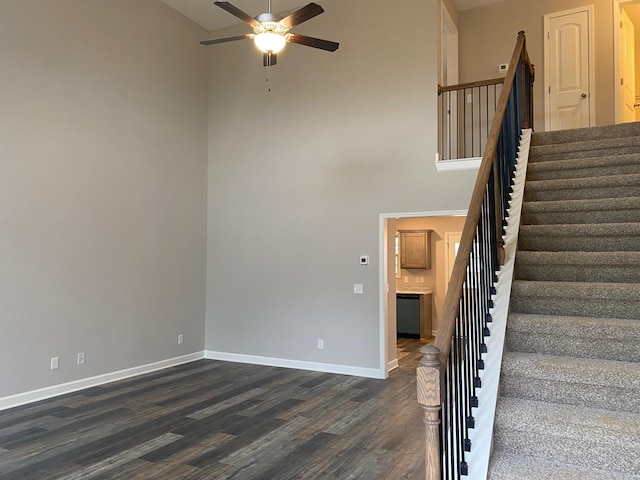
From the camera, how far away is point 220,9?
6.68 m

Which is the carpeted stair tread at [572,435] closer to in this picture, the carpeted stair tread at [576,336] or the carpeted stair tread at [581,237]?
the carpeted stair tread at [576,336]

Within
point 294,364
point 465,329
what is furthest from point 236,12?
point 294,364

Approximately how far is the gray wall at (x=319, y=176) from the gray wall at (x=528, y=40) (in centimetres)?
152

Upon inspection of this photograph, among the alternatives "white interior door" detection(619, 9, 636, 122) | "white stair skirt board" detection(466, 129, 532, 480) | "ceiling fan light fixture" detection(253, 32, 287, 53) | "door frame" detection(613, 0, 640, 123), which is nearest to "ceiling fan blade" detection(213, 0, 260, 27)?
"ceiling fan light fixture" detection(253, 32, 287, 53)

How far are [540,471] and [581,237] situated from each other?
1925mm

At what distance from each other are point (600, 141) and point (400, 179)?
2.28 metres

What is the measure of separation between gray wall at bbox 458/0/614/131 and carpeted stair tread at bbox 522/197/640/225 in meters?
3.49

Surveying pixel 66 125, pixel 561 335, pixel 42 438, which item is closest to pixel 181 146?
pixel 66 125

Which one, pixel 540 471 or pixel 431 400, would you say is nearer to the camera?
pixel 431 400

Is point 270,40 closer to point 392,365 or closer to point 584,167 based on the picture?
point 584,167

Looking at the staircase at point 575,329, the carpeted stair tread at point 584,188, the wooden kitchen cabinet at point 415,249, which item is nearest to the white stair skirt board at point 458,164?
the staircase at point 575,329

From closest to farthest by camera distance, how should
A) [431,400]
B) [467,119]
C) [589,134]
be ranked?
1. [431,400]
2. [589,134]
3. [467,119]

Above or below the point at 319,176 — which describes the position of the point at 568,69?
above

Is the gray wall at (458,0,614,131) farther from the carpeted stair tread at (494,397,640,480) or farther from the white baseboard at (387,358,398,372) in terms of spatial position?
the carpeted stair tread at (494,397,640,480)
